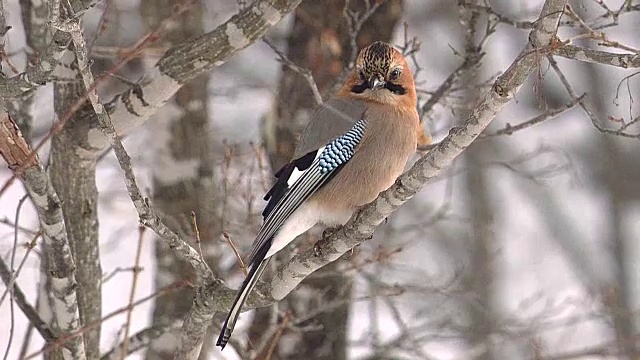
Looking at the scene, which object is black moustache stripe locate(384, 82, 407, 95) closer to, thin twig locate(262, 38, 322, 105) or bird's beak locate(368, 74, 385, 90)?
bird's beak locate(368, 74, 385, 90)

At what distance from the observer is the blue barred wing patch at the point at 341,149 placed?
15.4ft

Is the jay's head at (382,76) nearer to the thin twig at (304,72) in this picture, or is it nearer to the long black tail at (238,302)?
the thin twig at (304,72)

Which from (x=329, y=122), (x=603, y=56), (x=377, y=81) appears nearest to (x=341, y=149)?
(x=329, y=122)

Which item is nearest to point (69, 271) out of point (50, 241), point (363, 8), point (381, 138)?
point (50, 241)

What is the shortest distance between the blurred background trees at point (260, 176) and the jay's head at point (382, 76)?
25 centimetres

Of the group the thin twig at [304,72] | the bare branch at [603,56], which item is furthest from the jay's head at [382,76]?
the bare branch at [603,56]

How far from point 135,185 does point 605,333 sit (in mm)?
8969

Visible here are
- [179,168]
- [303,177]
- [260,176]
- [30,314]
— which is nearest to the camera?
[30,314]

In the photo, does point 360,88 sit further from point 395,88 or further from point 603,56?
point 603,56

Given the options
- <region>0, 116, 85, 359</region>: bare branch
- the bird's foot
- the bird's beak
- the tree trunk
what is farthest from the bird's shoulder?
the tree trunk

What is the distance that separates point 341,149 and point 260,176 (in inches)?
53.7

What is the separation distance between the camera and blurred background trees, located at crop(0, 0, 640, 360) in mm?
4109

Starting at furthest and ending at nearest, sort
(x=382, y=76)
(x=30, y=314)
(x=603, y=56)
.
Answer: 1. (x=382, y=76)
2. (x=30, y=314)
3. (x=603, y=56)

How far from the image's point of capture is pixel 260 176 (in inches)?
237
